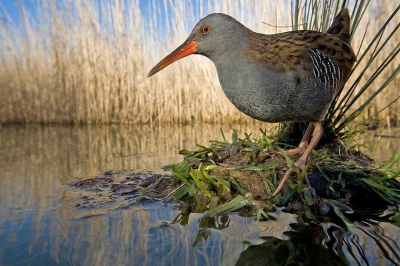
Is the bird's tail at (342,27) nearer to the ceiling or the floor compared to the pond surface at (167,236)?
nearer to the ceiling

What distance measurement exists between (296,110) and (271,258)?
1.13 metres

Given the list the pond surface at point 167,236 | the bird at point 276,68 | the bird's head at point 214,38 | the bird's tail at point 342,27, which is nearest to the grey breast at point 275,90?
the bird at point 276,68

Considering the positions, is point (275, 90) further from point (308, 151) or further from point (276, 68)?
point (308, 151)

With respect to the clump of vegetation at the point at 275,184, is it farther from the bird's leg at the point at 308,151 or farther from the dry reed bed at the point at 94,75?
the dry reed bed at the point at 94,75

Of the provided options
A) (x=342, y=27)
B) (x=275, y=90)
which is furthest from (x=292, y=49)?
(x=342, y=27)

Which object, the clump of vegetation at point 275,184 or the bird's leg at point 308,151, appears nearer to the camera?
the clump of vegetation at point 275,184

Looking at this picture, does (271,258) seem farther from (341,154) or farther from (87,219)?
(341,154)

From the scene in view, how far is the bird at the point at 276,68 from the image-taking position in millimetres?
2133

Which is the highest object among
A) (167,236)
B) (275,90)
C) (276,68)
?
(276,68)

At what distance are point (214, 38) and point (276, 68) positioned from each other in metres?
0.56

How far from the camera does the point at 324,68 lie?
7.43ft

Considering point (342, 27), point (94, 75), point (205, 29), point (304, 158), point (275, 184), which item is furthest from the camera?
point (94, 75)

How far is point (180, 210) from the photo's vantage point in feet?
6.47

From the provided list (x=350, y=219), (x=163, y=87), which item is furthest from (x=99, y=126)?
(x=350, y=219)
